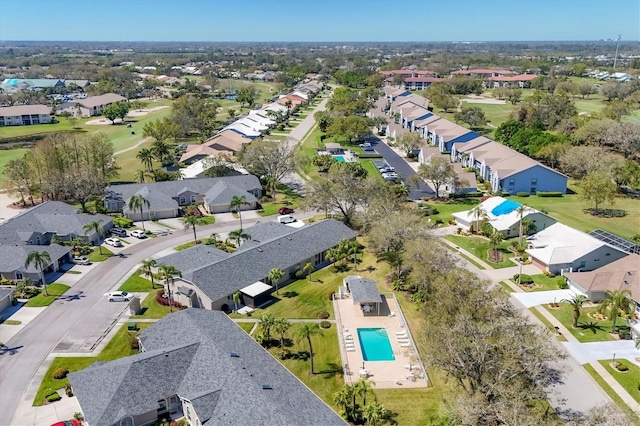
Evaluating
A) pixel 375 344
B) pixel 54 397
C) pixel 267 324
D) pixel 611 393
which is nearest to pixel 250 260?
pixel 267 324

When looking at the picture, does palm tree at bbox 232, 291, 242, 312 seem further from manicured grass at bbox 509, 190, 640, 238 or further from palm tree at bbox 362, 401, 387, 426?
manicured grass at bbox 509, 190, 640, 238

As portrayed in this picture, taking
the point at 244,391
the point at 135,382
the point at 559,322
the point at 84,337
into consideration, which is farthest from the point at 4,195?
the point at 559,322

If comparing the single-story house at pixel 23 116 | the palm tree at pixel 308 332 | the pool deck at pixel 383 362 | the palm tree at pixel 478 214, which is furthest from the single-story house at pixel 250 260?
the single-story house at pixel 23 116

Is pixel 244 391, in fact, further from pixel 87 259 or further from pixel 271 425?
pixel 87 259

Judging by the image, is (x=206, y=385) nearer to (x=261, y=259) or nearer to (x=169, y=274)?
(x=169, y=274)

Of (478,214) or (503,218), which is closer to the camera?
(478,214)

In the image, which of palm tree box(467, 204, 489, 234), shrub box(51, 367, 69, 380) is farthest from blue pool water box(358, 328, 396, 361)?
palm tree box(467, 204, 489, 234)
